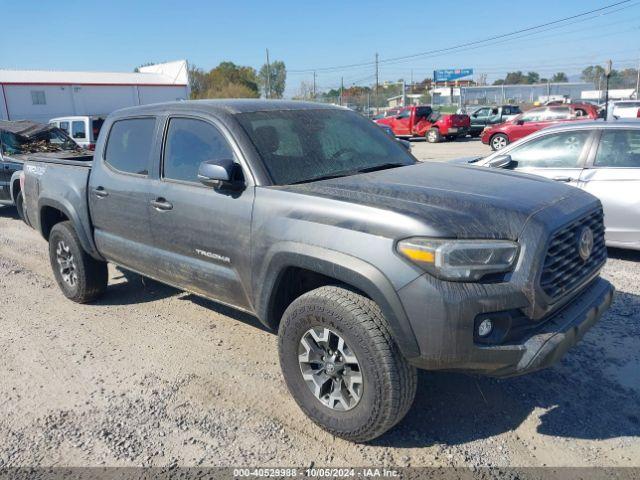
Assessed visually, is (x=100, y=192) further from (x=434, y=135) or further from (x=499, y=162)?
(x=434, y=135)

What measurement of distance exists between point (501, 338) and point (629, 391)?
4.83 ft

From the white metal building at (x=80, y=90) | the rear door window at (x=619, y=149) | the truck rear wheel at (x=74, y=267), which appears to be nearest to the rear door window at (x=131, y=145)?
the truck rear wheel at (x=74, y=267)

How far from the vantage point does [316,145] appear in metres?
3.81

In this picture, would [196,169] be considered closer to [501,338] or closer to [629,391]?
[501,338]

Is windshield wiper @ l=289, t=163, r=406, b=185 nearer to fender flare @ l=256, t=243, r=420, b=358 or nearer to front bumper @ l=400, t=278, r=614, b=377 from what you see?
fender flare @ l=256, t=243, r=420, b=358

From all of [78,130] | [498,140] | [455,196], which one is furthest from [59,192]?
[498,140]

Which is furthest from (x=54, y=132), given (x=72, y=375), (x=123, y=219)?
(x=72, y=375)

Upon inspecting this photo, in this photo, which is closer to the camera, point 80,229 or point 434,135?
point 80,229

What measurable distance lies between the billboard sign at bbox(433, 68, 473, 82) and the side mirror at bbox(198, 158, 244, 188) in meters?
66.4

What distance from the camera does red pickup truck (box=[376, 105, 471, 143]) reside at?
25134 mm

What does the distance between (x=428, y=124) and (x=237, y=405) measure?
79.1ft

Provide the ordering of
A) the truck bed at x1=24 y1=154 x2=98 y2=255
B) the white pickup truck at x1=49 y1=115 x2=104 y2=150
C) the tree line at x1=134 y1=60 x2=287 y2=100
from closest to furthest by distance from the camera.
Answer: the truck bed at x1=24 y1=154 x2=98 y2=255 → the white pickup truck at x1=49 y1=115 x2=104 y2=150 → the tree line at x1=134 y1=60 x2=287 y2=100

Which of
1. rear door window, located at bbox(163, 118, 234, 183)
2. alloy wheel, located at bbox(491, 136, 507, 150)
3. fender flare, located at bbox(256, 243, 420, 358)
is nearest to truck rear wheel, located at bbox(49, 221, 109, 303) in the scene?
rear door window, located at bbox(163, 118, 234, 183)

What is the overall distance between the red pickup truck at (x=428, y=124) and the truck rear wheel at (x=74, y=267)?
21605 mm
